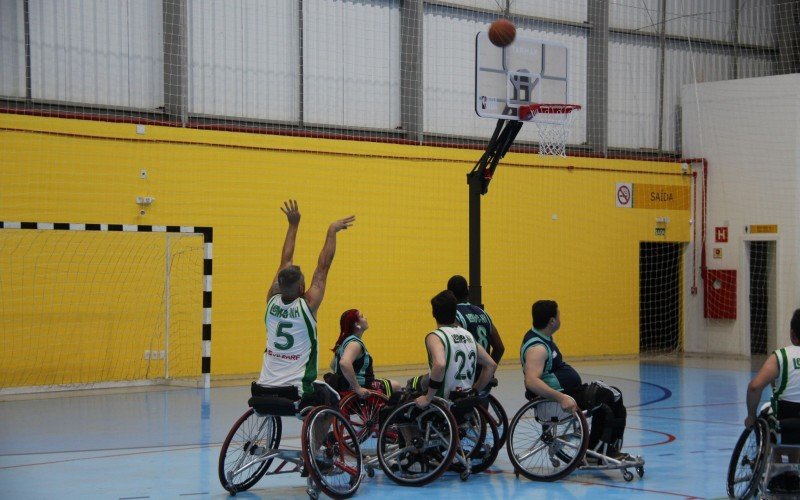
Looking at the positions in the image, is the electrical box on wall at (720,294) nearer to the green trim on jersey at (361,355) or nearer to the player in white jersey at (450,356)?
the green trim on jersey at (361,355)

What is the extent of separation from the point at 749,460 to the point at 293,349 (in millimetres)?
2965

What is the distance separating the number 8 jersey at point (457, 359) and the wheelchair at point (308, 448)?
0.84 m

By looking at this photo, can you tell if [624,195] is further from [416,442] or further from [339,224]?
[339,224]

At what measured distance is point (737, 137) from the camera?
60.9 ft

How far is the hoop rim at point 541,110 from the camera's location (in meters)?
11.7

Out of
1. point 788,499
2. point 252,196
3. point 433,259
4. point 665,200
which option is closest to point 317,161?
point 252,196

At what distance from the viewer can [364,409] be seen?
839 cm

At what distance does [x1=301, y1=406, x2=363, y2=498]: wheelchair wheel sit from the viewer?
265 inches

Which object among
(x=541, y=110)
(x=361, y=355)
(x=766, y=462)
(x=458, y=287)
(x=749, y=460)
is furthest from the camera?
(x=541, y=110)

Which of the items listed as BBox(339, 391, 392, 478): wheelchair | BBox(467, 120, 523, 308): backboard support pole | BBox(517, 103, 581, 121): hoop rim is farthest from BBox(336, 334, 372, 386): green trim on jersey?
BBox(517, 103, 581, 121): hoop rim

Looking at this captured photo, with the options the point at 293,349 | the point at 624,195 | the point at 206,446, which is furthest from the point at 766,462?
the point at 624,195

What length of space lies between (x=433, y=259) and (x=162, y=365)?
4.70 m

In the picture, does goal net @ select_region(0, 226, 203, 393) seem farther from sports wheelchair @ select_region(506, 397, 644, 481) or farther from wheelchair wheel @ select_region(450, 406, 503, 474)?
sports wheelchair @ select_region(506, 397, 644, 481)

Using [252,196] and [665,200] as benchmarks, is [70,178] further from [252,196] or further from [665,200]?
[665,200]
